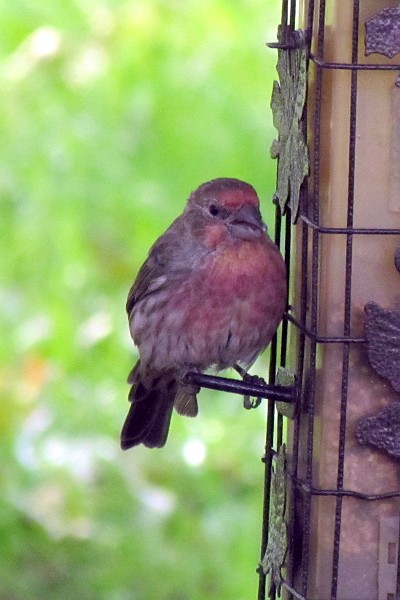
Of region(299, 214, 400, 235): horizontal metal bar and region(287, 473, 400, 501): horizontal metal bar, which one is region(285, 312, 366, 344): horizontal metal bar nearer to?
region(299, 214, 400, 235): horizontal metal bar

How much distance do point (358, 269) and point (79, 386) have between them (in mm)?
2565

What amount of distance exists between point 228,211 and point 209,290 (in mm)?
299

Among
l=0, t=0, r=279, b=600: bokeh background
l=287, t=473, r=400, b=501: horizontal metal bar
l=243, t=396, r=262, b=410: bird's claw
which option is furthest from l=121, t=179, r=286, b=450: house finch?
l=0, t=0, r=279, b=600: bokeh background

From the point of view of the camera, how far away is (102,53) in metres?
7.16

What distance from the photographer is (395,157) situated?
4332 mm

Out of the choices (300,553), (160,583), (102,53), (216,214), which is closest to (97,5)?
(102,53)

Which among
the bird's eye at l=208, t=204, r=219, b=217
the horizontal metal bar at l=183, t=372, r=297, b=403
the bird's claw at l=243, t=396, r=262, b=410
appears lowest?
the horizontal metal bar at l=183, t=372, r=297, b=403

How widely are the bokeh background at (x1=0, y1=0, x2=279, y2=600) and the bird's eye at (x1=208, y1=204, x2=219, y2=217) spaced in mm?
1636

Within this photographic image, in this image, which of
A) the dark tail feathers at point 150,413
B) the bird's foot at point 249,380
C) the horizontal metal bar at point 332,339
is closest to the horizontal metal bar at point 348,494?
the horizontal metal bar at point 332,339

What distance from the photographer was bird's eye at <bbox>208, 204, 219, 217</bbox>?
5.11m

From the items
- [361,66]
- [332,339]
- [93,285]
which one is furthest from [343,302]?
[93,285]

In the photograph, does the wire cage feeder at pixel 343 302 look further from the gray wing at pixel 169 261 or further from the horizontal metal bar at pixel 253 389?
the gray wing at pixel 169 261

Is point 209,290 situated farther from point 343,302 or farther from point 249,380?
point 343,302

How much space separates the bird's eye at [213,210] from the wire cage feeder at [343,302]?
47 cm
